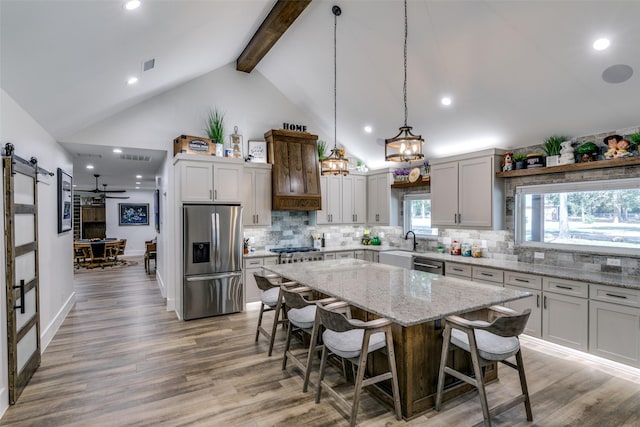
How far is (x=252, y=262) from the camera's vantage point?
5.45m

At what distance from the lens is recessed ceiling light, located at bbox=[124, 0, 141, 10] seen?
90.5 inches

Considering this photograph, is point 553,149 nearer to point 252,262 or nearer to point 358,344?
point 358,344

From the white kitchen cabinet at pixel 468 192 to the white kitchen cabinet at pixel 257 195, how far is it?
8.99 feet

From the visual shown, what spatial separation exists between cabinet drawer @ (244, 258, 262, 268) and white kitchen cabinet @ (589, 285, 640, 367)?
4257mm

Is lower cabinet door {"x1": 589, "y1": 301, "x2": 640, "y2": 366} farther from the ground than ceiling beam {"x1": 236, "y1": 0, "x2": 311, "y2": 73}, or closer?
closer

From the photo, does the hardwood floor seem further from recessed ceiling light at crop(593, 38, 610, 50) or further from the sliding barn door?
recessed ceiling light at crop(593, 38, 610, 50)

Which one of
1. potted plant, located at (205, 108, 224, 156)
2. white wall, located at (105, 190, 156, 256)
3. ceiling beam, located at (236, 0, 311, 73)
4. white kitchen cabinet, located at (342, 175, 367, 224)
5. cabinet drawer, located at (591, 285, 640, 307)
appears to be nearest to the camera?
cabinet drawer, located at (591, 285, 640, 307)

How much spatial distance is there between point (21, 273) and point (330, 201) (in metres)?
4.61

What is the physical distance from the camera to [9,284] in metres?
2.71

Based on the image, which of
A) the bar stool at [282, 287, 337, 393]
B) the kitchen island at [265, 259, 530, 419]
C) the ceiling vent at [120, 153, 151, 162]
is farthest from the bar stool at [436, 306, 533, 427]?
the ceiling vent at [120, 153, 151, 162]

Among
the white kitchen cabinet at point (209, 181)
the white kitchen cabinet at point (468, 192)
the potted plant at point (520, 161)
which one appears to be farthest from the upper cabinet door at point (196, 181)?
the potted plant at point (520, 161)

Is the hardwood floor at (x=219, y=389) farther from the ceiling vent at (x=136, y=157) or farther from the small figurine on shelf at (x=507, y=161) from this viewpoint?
the ceiling vent at (x=136, y=157)

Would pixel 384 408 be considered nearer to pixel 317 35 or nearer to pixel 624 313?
pixel 624 313

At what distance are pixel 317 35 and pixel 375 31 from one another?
0.92 meters
